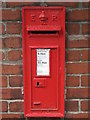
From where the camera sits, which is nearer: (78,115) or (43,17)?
(43,17)

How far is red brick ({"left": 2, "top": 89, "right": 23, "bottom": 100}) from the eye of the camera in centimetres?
149

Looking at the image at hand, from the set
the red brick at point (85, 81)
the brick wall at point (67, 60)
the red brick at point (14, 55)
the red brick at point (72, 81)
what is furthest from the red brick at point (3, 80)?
the red brick at point (85, 81)

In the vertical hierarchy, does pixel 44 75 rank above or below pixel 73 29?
below

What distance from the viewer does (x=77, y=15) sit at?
143 centimetres

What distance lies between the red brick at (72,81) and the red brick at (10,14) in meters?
0.53

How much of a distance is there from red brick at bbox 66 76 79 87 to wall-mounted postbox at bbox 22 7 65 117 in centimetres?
6

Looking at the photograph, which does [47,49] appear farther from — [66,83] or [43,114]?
[43,114]

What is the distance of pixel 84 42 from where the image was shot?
1442 millimetres

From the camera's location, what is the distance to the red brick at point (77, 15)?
4.69ft

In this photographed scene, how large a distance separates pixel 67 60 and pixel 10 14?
496mm

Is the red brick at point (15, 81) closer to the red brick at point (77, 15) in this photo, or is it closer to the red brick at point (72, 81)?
the red brick at point (72, 81)

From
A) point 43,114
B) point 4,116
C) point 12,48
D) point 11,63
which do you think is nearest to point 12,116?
point 4,116

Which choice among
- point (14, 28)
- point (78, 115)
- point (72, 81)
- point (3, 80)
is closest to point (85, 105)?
point (78, 115)

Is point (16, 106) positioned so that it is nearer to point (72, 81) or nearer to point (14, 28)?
point (72, 81)
